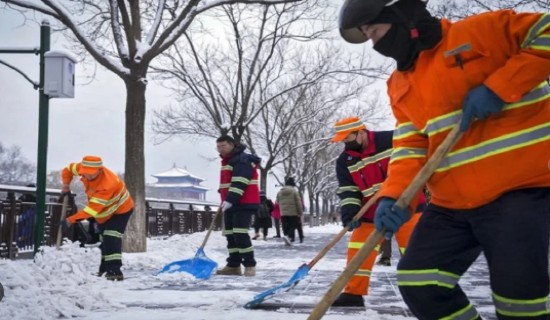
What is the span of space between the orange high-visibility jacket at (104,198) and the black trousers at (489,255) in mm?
4813

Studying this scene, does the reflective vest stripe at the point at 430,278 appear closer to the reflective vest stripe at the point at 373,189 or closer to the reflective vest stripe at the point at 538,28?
the reflective vest stripe at the point at 538,28

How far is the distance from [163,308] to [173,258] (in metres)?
5.01

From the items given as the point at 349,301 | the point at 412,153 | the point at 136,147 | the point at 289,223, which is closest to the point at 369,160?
the point at 349,301

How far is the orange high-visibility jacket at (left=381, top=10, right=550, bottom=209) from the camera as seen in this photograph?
218cm

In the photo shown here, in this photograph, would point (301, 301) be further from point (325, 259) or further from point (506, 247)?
point (325, 259)

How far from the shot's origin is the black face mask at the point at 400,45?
7.96ft

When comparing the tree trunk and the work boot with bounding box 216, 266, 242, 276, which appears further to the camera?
the tree trunk

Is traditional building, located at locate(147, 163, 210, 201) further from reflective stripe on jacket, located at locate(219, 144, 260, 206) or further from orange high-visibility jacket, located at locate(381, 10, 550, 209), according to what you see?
orange high-visibility jacket, located at locate(381, 10, 550, 209)

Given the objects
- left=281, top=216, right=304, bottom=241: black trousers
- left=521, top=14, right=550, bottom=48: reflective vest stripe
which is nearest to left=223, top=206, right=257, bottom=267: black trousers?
left=521, top=14, right=550, bottom=48: reflective vest stripe

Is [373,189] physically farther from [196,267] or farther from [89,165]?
[89,165]

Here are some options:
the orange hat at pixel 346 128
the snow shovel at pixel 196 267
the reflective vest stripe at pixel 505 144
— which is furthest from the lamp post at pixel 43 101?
the reflective vest stripe at pixel 505 144

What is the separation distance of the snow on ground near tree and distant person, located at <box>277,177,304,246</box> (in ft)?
22.8

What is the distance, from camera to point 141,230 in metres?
10.5

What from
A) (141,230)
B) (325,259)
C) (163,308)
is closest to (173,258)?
(141,230)
